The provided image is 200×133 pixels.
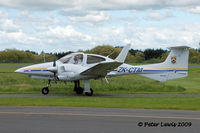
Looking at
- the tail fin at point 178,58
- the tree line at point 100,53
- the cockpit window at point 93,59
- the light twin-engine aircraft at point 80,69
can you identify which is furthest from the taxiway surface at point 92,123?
the tree line at point 100,53

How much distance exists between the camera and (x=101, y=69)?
776 inches

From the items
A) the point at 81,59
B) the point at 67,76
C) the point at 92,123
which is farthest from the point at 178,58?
the point at 92,123

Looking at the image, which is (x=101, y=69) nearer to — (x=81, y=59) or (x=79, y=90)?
(x=81, y=59)

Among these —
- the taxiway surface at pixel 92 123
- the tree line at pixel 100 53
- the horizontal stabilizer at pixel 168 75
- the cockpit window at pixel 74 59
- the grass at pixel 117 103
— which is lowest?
the grass at pixel 117 103

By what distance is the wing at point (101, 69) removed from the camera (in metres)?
18.7

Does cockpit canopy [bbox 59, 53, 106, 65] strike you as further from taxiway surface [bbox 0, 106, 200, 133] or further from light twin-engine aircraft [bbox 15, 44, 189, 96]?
taxiway surface [bbox 0, 106, 200, 133]

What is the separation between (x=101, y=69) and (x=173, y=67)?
21.0 feet

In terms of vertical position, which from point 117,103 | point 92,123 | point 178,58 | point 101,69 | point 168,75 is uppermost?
point 178,58

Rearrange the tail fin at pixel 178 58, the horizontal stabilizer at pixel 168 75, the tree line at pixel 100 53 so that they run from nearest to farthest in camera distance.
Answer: the tail fin at pixel 178 58, the horizontal stabilizer at pixel 168 75, the tree line at pixel 100 53

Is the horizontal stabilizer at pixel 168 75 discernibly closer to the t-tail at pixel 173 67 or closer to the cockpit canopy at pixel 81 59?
the t-tail at pixel 173 67

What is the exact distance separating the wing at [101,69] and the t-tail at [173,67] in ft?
13.6

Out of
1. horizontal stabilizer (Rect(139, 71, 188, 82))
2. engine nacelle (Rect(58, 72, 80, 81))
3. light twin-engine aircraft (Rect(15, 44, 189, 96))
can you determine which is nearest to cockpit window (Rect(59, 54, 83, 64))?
light twin-engine aircraft (Rect(15, 44, 189, 96))

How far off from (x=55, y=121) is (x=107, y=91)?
591 inches

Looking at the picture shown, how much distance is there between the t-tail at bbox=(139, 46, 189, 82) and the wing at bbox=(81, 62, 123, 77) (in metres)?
4.16
